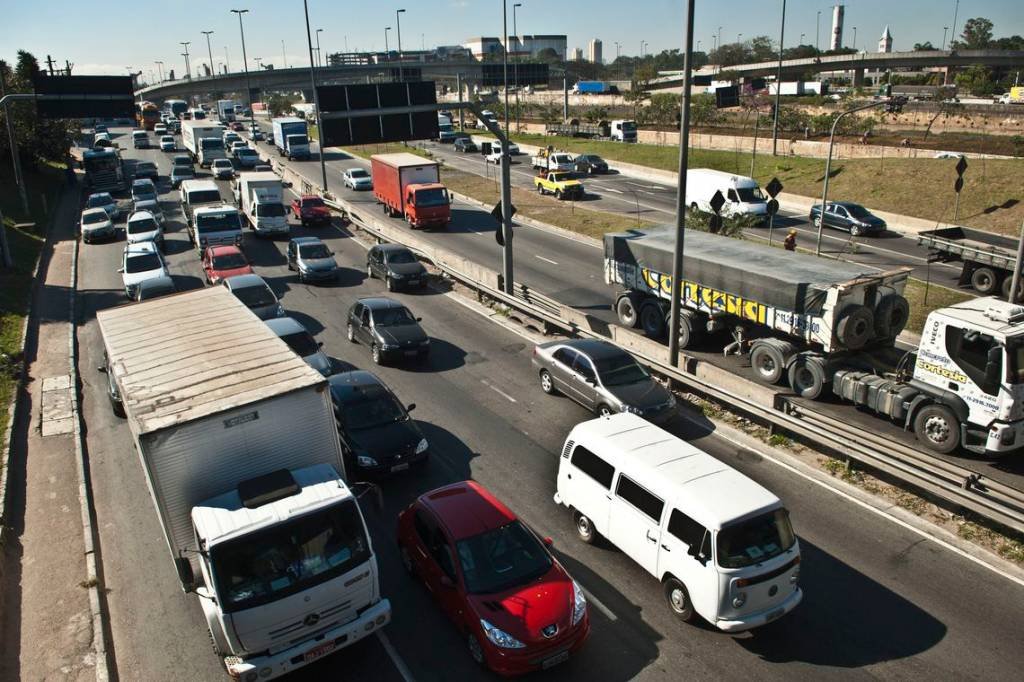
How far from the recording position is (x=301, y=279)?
27.5 meters

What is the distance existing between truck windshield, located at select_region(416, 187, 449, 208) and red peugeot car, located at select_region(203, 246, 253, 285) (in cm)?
1177

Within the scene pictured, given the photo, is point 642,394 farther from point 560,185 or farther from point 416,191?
point 560,185

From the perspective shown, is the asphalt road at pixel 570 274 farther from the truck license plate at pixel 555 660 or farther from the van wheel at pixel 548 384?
the truck license plate at pixel 555 660

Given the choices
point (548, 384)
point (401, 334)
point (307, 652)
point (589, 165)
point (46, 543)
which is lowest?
point (46, 543)

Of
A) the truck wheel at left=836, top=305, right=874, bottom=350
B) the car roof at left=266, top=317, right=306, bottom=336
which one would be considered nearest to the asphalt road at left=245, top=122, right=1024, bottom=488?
the truck wheel at left=836, top=305, right=874, bottom=350

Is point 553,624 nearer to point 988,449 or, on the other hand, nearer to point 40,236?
point 988,449

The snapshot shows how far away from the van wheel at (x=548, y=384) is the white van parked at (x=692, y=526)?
568 cm

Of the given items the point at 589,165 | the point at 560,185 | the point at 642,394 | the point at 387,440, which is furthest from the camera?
the point at 589,165

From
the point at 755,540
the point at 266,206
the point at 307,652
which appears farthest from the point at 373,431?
the point at 266,206

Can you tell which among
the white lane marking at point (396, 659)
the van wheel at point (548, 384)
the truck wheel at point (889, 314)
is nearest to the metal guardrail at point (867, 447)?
the van wheel at point (548, 384)

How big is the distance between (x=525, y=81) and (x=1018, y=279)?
3983 cm

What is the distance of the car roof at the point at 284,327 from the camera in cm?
1744

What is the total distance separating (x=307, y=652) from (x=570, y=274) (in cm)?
2127

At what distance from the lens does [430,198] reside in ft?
118
